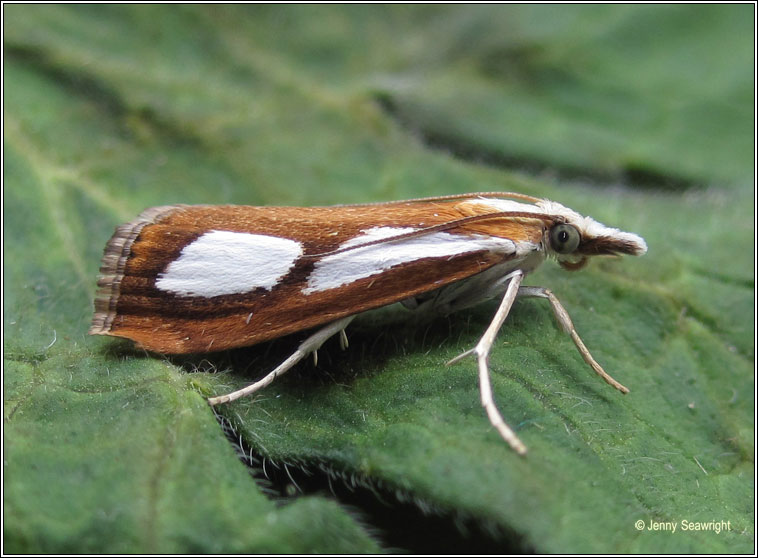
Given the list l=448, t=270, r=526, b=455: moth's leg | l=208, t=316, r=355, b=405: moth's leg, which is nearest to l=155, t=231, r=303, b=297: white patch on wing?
l=208, t=316, r=355, b=405: moth's leg

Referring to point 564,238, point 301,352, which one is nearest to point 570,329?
point 564,238

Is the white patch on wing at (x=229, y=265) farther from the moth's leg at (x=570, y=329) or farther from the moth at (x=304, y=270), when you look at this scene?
the moth's leg at (x=570, y=329)

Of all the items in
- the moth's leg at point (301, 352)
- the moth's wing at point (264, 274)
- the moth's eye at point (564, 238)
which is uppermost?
the moth's eye at point (564, 238)

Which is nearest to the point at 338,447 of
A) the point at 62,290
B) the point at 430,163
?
the point at 62,290

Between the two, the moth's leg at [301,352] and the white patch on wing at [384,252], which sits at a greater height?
the white patch on wing at [384,252]

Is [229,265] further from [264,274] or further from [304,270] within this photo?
[304,270]

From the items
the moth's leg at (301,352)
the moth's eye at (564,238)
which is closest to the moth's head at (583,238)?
the moth's eye at (564,238)
